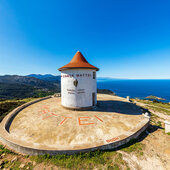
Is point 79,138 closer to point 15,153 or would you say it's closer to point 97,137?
point 97,137

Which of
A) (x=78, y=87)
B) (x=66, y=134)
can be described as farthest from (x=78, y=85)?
(x=66, y=134)

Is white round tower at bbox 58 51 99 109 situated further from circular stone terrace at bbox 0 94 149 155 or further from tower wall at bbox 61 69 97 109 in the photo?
circular stone terrace at bbox 0 94 149 155

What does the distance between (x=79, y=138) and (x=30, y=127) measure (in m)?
5.71

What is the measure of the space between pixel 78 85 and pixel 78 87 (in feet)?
1.05

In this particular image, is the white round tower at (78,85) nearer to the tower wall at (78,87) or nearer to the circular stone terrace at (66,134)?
the tower wall at (78,87)

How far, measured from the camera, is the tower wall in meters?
12.7

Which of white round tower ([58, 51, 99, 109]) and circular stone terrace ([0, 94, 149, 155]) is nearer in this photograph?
circular stone terrace ([0, 94, 149, 155])

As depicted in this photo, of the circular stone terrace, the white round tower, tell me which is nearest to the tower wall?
the white round tower

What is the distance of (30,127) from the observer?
879cm

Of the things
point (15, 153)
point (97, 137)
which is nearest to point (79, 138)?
point (97, 137)

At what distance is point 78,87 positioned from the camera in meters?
12.8

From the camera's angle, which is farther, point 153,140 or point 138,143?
point 153,140

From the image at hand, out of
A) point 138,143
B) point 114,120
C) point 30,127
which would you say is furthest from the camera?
point 114,120

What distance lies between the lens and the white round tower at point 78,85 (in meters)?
12.7
